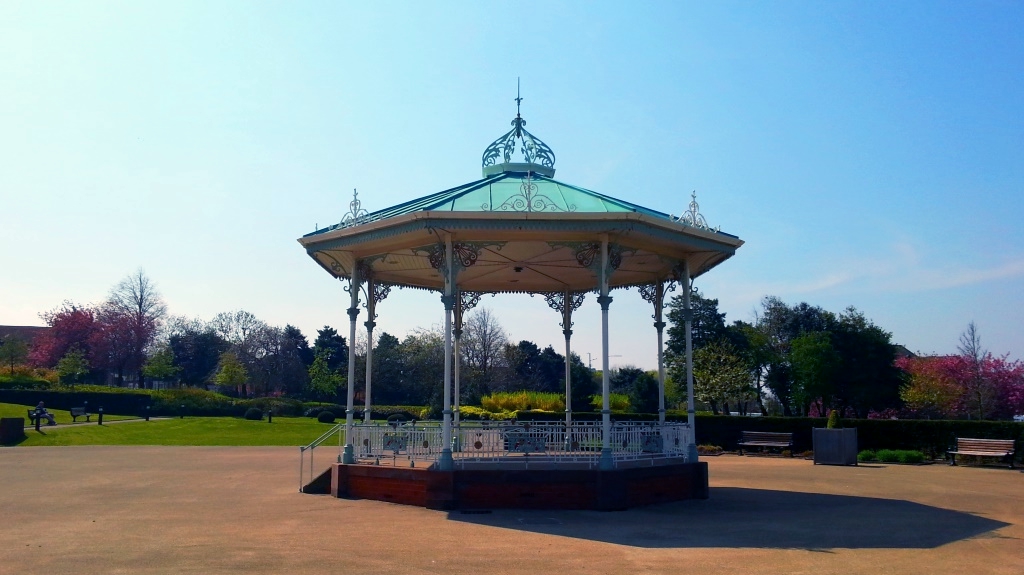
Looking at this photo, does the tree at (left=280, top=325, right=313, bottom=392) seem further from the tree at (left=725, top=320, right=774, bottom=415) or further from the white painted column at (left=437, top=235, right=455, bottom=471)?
the white painted column at (left=437, top=235, right=455, bottom=471)

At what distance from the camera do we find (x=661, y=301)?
19062 mm

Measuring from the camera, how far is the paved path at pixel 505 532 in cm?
962

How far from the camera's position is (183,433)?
1537 inches

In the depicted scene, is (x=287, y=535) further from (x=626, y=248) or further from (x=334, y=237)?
(x=626, y=248)

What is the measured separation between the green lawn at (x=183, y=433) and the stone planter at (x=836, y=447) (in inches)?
871

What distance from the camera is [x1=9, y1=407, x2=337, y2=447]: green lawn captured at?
114 ft

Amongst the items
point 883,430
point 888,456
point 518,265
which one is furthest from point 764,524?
point 883,430

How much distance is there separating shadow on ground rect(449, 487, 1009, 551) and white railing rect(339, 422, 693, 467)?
52.5 inches

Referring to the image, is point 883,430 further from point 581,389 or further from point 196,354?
point 196,354

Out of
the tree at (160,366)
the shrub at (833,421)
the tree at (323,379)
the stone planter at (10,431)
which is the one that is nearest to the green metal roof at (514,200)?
the shrub at (833,421)

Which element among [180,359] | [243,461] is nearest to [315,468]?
[243,461]

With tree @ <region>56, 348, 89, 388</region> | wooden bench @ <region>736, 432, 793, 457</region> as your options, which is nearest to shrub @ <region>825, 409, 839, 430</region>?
wooden bench @ <region>736, 432, 793, 457</region>

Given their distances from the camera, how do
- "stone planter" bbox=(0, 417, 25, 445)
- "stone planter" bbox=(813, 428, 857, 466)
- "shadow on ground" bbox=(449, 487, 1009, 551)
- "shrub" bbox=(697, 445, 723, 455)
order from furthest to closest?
"stone planter" bbox=(0, 417, 25, 445)
"shrub" bbox=(697, 445, 723, 455)
"stone planter" bbox=(813, 428, 857, 466)
"shadow on ground" bbox=(449, 487, 1009, 551)

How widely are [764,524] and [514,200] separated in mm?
7372
